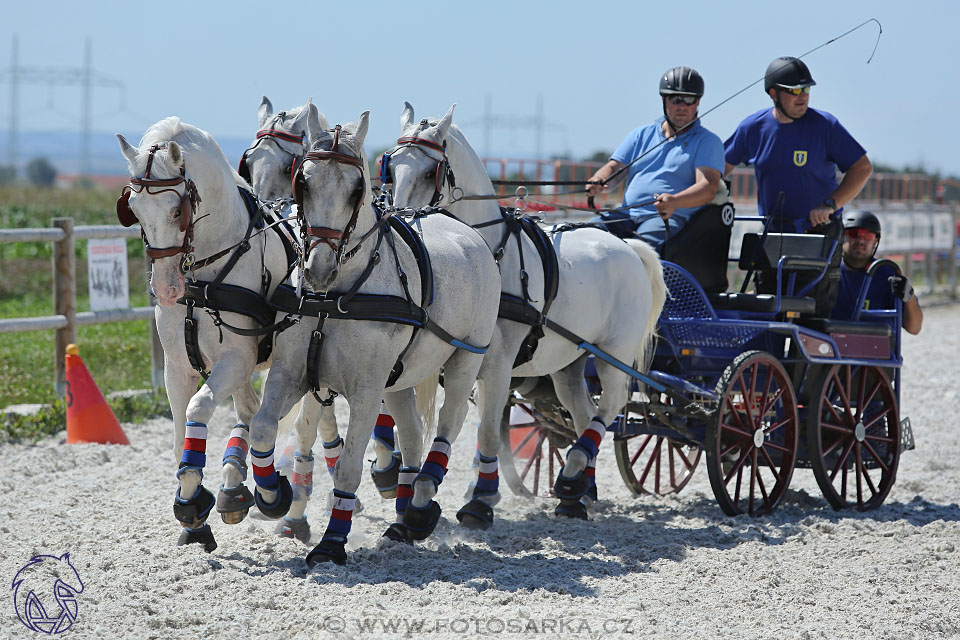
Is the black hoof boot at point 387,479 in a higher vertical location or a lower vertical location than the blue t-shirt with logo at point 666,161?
lower

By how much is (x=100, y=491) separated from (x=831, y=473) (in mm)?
4433

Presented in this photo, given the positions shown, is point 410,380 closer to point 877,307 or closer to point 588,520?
point 588,520

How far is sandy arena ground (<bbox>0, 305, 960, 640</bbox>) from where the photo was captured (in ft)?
13.4

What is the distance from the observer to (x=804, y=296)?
22.0ft

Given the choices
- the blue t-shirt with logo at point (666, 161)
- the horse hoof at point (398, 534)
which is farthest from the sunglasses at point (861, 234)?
the horse hoof at point (398, 534)

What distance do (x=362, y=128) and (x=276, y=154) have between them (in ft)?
4.12

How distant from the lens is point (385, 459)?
609 centimetres

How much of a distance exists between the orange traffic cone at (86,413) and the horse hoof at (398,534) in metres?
3.26

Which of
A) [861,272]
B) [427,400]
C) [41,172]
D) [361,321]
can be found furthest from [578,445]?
[41,172]

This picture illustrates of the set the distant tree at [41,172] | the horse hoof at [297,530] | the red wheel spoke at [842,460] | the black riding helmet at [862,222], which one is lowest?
the horse hoof at [297,530]

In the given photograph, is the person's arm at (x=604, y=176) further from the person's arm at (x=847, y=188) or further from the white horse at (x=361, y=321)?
the white horse at (x=361, y=321)

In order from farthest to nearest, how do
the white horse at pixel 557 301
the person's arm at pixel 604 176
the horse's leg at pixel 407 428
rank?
the person's arm at pixel 604 176 → the white horse at pixel 557 301 → the horse's leg at pixel 407 428

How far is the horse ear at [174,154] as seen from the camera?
4324 mm

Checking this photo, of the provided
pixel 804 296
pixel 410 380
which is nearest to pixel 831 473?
pixel 804 296
